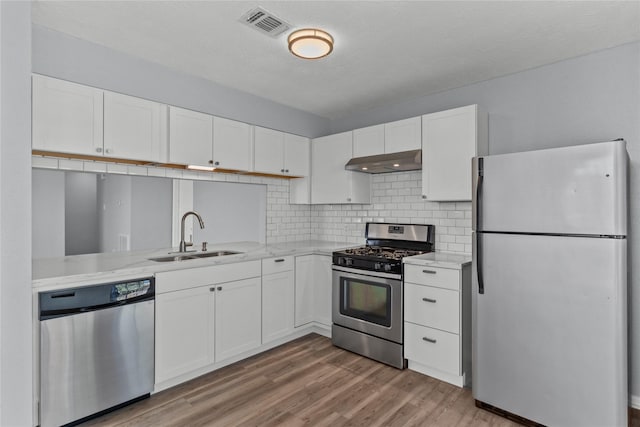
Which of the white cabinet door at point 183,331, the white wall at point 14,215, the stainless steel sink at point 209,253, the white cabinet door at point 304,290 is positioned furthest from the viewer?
the white cabinet door at point 304,290

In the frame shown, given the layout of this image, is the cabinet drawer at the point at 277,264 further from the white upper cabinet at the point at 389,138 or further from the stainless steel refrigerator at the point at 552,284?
the stainless steel refrigerator at the point at 552,284

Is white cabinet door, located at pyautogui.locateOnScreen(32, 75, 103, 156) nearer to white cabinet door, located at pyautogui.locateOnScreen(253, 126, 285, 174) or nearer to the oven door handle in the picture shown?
white cabinet door, located at pyautogui.locateOnScreen(253, 126, 285, 174)

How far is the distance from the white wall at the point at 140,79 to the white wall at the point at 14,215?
2044mm

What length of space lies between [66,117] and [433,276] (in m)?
2.95

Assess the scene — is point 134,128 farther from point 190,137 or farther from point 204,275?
point 204,275

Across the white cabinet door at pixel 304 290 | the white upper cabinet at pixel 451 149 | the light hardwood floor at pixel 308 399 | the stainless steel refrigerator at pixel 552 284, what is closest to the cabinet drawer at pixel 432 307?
the stainless steel refrigerator at pixel 552 284

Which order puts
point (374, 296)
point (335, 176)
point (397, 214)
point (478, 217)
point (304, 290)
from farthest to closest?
point (335, 176)
point (397, 214)
point (304, 290)
point (374, 296)
point (478, 217)

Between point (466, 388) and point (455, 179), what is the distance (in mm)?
1706

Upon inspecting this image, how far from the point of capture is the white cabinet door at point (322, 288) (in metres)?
3.64

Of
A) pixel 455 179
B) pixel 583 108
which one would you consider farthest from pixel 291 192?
pixel 583 108

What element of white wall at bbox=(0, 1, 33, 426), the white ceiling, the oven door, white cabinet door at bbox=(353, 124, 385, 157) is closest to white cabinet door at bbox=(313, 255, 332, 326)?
the oven door

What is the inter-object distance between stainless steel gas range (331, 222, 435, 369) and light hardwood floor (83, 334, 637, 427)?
0.19m

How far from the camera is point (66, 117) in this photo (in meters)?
2.37

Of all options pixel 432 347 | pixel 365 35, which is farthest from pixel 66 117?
pixel 432 347
